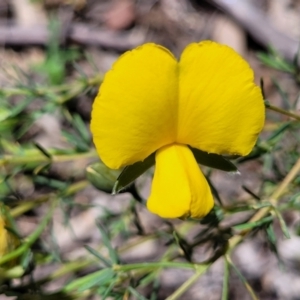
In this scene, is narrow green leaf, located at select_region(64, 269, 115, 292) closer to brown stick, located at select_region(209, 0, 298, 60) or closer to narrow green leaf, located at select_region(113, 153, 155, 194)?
narrow green leaf, located at select_region(113, 153, 155, 194)

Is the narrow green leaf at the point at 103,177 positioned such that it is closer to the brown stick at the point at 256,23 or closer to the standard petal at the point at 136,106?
the standard petal at the point at 136,106

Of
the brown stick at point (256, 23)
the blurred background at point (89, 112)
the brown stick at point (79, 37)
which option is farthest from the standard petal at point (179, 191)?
the brown stick at point (79, 37)

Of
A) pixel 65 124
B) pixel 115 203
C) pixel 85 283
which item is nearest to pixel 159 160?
pixel 85 283

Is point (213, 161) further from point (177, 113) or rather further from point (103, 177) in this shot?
point (103, 177)

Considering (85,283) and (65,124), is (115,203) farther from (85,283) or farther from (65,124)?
(85,283)

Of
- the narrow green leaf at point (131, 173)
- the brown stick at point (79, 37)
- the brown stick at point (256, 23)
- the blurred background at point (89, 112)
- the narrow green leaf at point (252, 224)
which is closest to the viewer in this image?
the narrow green leaf at point (131, 173)

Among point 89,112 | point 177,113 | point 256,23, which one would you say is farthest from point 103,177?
point 256,23

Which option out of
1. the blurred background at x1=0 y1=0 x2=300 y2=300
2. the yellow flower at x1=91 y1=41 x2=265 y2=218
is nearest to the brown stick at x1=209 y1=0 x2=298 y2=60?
the blurred background at x1=0 y1=0 x2=300 y2=300
